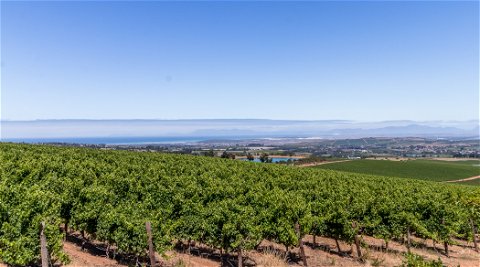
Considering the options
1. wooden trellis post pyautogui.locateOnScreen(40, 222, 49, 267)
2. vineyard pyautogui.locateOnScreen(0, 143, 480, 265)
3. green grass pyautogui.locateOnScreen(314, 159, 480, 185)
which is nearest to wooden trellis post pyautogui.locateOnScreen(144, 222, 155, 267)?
vineyard pyautogui.locateOnScreen(0, 143, 480, 265)

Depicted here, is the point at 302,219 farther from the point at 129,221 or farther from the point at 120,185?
the point at 120,185

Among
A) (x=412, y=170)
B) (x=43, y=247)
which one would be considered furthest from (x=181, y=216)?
(x=412, y=170)

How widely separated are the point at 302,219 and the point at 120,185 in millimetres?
14795

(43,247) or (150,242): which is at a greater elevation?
(43,247)

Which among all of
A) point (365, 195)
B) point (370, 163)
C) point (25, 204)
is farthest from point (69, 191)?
point (370, 163)

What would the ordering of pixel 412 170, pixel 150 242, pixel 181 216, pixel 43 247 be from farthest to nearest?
1. pixel 412 170
2. pixel 181 216
3. pixel 150 242
4. pixel 43 247

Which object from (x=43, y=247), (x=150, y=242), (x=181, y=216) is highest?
(x=43, y=247)

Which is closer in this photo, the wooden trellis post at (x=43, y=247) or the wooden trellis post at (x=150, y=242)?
the wooden trellis post at (x=43, y=247)

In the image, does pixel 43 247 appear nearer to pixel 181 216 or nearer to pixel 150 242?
pixel 150 242

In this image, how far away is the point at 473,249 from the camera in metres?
27.0

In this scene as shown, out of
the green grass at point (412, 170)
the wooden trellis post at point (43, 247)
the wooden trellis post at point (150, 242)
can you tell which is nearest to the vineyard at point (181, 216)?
the wooden trellis post at point (43, 247)

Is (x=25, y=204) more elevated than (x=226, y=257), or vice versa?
(x=25, y=204)

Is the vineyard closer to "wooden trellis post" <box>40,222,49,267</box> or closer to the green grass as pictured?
"wooden trellis post" <box>40,222,49,267</box>

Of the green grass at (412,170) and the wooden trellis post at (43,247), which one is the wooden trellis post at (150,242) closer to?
the wooden trellis post at (43,247)
